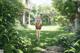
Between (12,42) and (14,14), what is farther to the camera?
(14,14)

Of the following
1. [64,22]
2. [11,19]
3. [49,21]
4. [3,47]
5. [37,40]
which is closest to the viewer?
[3,47]

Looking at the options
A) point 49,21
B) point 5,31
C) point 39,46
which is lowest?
point 49,21

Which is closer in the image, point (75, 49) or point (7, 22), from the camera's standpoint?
point (75, 49)

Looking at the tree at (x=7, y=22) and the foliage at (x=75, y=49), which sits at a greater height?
the tree at (x=7, y=22)

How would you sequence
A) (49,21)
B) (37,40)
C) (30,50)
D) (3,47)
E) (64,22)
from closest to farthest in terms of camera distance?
(3,47) < (30,50) < (37,40) < (64,22) < (49,21)

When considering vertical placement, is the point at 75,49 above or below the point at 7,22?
below

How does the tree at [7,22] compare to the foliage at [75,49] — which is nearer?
the foliage at [75,49]

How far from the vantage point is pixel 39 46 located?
18016 millimetres

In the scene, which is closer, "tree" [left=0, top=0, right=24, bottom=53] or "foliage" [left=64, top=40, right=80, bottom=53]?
"foliage" [left=64, top=40, right=80, bottom=53]

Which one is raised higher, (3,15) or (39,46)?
(3,15)

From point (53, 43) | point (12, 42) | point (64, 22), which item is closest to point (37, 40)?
point (53, 43)

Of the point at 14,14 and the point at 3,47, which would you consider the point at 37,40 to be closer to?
the point at 14,14

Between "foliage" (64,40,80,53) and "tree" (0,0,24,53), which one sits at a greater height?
"tree" (0,0,24,53)

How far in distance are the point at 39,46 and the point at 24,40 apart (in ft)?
5.53
